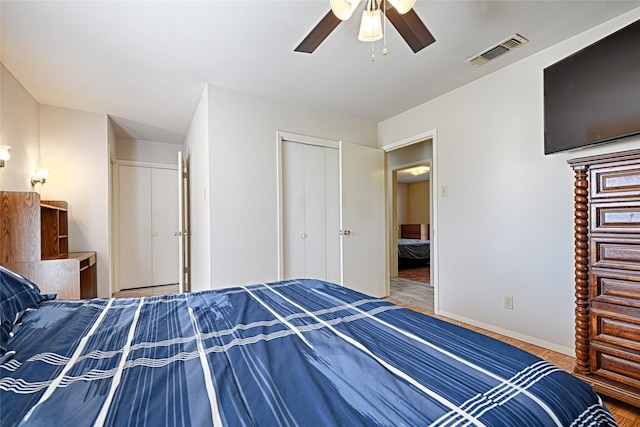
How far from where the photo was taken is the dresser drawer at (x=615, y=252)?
1.61m

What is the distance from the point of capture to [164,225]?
16.1 feet

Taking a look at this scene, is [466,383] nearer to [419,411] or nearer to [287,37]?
[419,411]

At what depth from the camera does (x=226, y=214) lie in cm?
294

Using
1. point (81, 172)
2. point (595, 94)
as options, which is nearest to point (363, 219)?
point (595, 94)

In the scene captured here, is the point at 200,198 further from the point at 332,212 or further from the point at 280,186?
the point at 332,212

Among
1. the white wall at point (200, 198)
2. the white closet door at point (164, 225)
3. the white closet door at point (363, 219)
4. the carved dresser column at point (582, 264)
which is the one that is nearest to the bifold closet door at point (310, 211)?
the white closet door at point (363, 219)

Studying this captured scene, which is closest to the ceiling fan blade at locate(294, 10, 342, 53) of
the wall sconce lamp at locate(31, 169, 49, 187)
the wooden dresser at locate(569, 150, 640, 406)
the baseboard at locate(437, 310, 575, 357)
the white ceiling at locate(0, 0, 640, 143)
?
the white ceiling at locate(0, 0, 640, 143)

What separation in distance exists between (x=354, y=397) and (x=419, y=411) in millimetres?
143

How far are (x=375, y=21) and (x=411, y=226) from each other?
7.61 meters

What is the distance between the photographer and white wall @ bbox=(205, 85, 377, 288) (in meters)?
2.90

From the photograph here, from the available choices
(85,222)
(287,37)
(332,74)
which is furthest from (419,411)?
(85,222)

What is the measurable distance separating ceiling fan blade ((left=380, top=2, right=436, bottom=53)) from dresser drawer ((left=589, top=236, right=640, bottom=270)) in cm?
158

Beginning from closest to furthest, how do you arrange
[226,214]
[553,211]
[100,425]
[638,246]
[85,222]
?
[100,425], [638,246], [553,211], [226,214], [85,222]

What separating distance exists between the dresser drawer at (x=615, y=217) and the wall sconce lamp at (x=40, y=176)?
15.7ft
